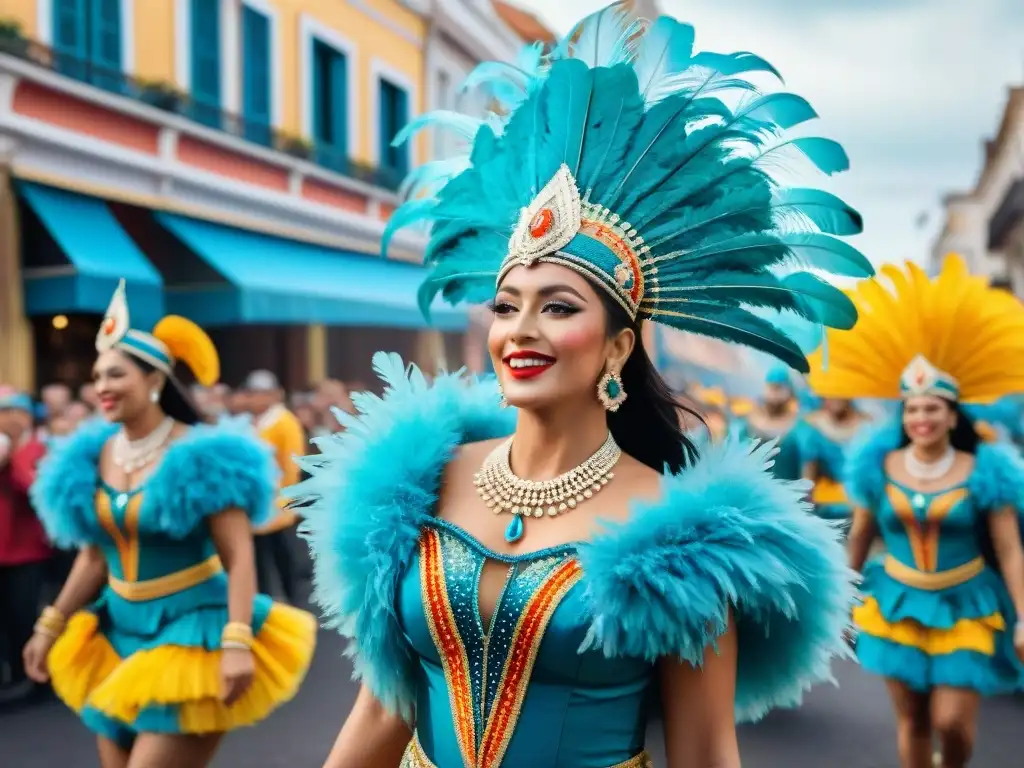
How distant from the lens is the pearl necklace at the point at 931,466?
4812 mm

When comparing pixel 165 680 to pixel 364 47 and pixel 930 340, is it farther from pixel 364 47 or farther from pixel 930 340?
pixel 364 47

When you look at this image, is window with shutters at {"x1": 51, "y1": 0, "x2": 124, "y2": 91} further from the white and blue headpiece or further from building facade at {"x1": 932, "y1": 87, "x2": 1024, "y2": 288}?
building facade at {"x1": 932, "y1": 87, "x2": 1024, "y2": 288}

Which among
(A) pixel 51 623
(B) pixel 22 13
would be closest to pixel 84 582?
(A) pixel 51 623

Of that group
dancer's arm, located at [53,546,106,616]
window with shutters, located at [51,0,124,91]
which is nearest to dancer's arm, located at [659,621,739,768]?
dancer's arm, located at [53,546,106,616]

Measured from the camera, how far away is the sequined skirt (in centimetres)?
213

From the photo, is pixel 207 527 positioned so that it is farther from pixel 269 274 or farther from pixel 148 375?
pixel 269 274

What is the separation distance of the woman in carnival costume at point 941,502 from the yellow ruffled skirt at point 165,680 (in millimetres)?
2433

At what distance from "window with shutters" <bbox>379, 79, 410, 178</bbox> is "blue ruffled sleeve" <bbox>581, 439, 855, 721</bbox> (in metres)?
17.1

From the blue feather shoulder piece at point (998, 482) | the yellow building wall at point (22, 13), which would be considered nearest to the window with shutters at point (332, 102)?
the yellow building wall at point (22, 13)

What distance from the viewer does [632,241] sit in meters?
2.27

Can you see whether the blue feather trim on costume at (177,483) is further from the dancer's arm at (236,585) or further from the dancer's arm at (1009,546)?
the dancer's arm at (1009,546)

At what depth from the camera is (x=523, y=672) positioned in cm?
210

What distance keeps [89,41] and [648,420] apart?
1119cm

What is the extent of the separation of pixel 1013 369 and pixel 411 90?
16475 millimetres
